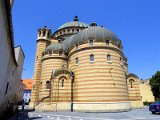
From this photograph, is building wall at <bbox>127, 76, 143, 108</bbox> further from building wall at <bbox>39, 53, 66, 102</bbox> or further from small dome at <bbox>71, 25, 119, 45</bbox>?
building wall at <bbox>39, 53, 66, 102</bbox>

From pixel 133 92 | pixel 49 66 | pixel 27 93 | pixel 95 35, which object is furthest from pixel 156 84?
pixel 27 93

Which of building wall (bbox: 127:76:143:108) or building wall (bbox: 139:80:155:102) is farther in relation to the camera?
building wall (bbox: 139:80:155:102)

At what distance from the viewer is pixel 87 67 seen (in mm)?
23969

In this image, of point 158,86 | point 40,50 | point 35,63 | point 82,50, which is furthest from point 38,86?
point 158,86

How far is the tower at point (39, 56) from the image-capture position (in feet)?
103

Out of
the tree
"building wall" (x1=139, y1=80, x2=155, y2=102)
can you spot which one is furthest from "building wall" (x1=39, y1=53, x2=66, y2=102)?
"building wall" (x1=139, y1=80, x2=155, y2=102)

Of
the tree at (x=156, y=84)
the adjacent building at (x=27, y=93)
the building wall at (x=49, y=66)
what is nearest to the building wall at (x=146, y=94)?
the tree at (x=156, y=84)

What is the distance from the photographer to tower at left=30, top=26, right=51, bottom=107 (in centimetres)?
3128

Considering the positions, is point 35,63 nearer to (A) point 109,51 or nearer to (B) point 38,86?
(B) point 38,86

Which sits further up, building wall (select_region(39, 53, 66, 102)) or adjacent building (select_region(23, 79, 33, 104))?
building wall (select_region(39, 53, 66, 102))

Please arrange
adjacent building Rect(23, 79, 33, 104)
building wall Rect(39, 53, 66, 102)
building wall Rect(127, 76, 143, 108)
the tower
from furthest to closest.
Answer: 1. adjacent building Rect(23, 79, 33, 104)
2. the tower
3. building wall Rect(39, 53, 66, 102)
4. building wall Rect(127, 76, 143, 108)

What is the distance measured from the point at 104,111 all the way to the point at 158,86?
26.3m

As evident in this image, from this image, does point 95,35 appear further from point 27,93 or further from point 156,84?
point 27,93

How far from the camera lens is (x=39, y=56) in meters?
33.5
